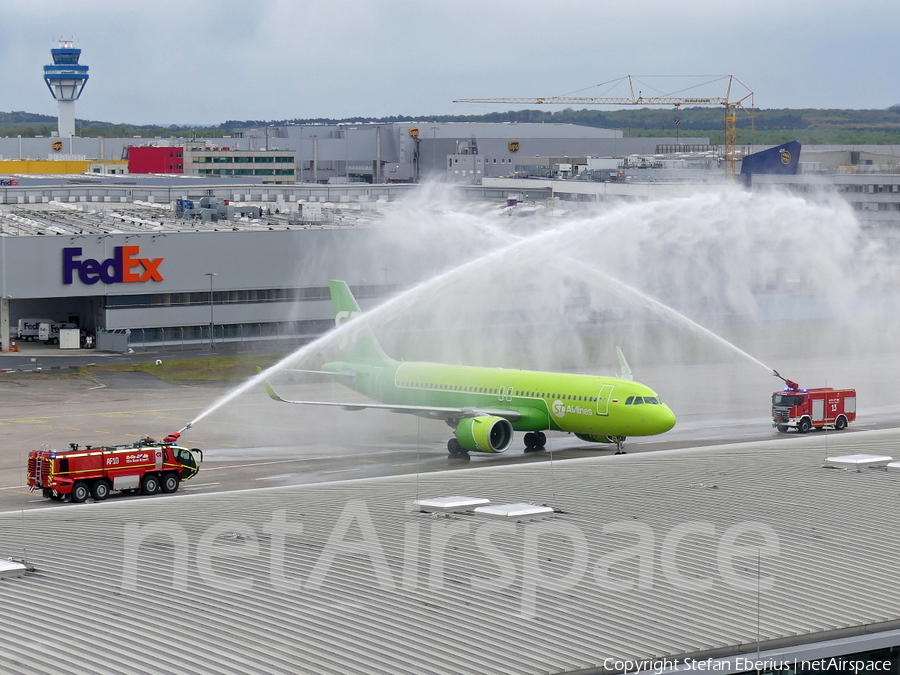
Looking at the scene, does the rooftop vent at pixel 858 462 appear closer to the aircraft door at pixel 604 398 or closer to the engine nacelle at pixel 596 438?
the aircraft door at pixel 604 398

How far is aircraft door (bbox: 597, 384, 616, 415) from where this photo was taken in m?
59.9

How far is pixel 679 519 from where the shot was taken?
108 ft

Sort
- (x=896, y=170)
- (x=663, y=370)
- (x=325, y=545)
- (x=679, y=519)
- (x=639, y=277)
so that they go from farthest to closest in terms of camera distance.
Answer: (x=896, y=170)
(x=639, y=277)
(x=663, y=370)
(x=679, y=519)
(x=325, y=545)

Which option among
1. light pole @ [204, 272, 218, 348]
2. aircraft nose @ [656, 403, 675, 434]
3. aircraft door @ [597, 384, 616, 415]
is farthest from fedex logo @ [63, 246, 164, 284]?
aircraft nose @ [656, 403, 675, 434]

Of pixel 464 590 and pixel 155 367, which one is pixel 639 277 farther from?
pixel 464 590

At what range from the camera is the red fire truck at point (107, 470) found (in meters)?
51.7

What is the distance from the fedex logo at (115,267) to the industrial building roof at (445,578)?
71.8 meters

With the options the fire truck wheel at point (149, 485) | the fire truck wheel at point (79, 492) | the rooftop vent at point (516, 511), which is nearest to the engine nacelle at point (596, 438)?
the fire truck wheel at point (149, 485)

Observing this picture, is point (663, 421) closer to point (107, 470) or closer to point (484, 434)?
point (484, 434)

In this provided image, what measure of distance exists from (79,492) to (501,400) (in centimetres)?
2230

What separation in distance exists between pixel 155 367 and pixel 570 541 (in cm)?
7353

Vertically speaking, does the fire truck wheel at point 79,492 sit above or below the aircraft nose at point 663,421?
below

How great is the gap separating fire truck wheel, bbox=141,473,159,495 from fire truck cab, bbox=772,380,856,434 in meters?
36.4

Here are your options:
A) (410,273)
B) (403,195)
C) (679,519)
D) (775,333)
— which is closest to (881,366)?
(775,333)
